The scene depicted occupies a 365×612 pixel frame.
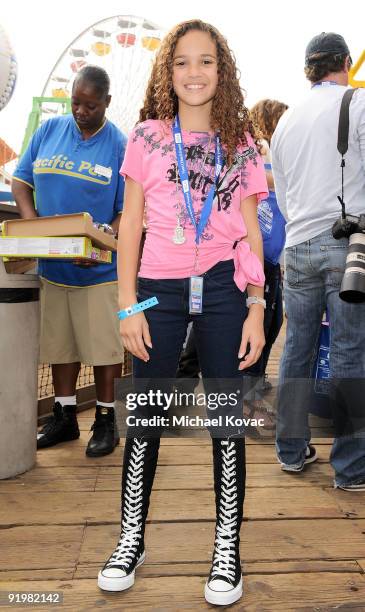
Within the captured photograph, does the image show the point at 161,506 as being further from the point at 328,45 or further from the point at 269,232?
the point at 328,45

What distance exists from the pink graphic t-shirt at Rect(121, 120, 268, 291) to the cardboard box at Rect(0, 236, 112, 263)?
507 millimetres

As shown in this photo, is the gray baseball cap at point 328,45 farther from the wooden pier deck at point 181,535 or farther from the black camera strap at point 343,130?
the wooden pier deck at point 181,535

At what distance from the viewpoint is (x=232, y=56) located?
1589 millimetres

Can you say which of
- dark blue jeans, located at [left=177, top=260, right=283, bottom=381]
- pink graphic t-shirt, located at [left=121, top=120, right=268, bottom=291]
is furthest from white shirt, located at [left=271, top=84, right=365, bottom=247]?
pink graphic t-shirt, located at [left=121, top=120, right=268, bottom=291]

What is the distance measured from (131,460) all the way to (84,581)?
0.36 meters

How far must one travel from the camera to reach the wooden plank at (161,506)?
6.50 ft

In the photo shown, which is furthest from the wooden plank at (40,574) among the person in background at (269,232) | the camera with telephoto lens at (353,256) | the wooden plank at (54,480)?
the person in background at (269,232)

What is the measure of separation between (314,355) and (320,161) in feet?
2.63

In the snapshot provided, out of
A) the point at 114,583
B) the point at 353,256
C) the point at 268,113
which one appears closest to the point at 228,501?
the point at 114,583

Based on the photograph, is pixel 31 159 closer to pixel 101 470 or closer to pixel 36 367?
pixel 36 367

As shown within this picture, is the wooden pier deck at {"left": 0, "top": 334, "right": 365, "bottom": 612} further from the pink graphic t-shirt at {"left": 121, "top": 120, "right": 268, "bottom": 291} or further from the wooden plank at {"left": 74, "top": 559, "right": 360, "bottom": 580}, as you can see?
the pink graphic t-shirt at {"left": 121, "top": 120, "right": 268, "bottom": 291}

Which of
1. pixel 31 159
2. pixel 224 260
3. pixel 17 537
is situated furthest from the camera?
pixel 31 159

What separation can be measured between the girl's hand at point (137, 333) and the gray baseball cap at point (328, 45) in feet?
4.76

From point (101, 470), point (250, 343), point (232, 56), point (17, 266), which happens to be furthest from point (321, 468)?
point (232, 56)
